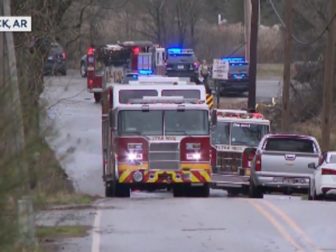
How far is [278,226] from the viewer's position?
16.8 m

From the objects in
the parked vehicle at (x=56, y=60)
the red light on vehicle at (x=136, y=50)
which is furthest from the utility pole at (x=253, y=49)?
the parked vehicle at (x=56, y=60)

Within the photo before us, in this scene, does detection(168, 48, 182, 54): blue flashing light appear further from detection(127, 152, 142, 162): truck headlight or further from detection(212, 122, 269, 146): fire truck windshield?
detection(127, 152, 142, 162): truck headlight

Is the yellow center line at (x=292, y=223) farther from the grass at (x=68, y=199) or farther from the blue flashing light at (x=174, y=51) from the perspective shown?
the blue flashing light at (x=174, y=51)

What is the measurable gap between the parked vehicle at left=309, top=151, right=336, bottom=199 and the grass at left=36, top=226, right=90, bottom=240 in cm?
899

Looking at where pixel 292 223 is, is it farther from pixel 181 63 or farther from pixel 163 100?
pixel 181 63

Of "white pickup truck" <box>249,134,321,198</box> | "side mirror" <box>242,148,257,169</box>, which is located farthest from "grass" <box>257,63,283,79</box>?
"white pickup truck" <box>249,134,321,198</box>

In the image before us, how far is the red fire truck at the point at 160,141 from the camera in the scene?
2334 centimetres

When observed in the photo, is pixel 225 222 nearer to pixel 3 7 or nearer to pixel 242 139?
pixel 3 7

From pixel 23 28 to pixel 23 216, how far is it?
4.99 metres

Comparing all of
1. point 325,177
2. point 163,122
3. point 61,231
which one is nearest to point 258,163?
point 325,177

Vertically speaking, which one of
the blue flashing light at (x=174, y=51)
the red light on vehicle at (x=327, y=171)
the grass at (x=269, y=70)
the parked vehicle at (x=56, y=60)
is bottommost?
the grass at (x=269, y=70)

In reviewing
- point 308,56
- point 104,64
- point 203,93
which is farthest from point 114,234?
point 308,56

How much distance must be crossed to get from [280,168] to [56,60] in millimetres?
6383

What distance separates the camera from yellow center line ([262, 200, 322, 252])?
1509 cm
